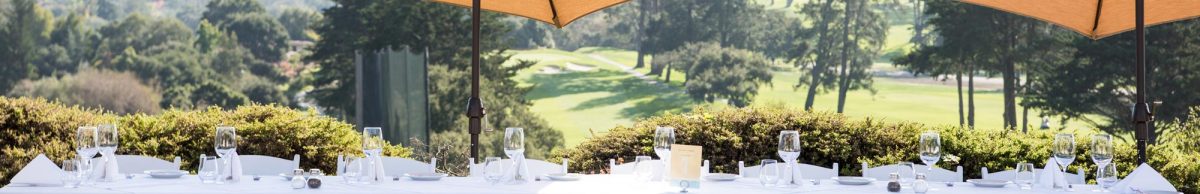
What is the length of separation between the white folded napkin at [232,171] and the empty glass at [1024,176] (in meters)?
2.16

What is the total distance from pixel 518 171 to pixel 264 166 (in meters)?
1.07

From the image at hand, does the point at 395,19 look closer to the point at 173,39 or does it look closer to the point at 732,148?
the point at 173,39

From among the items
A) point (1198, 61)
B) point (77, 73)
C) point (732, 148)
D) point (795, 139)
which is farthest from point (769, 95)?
point (795, 139)

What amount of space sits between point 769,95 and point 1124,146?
3174cm

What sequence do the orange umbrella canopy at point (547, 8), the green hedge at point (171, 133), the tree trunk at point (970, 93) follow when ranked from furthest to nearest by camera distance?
1. the tree trunk at point (970, 93)
2. the green hedge at point (171, 133)
3. the orange umbrella canopy at point (547, 8)

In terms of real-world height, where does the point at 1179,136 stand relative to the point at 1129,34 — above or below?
below

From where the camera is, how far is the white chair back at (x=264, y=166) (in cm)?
473

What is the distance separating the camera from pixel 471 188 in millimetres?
3936

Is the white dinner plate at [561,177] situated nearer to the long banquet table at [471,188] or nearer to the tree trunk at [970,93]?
the long banquet table at [471,188]

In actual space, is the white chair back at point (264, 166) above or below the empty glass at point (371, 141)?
below

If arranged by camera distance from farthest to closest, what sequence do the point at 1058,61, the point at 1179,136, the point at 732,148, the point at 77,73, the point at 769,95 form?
the point at 77,73 < the point at 769,95 < the point at 1058,61 < the point at 1179,136 < the point at 732,148

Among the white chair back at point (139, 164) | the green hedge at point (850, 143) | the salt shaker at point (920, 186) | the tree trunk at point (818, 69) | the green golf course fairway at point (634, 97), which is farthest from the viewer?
the tree trunk at point (818, 69)

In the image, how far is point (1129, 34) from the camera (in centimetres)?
2822

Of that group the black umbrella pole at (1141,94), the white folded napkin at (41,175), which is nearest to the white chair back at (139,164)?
the white folded napkin at (41,175)
